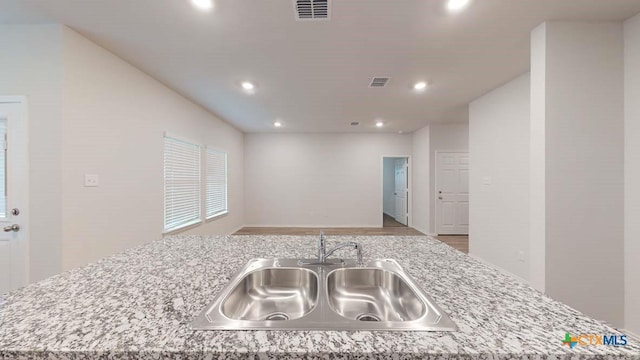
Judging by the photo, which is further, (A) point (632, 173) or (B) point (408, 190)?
(B) point (408, 190)

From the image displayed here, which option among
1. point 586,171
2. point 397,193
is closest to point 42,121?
point 586,171

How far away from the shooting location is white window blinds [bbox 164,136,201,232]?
344 centimetres

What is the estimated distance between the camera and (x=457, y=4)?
1.80m

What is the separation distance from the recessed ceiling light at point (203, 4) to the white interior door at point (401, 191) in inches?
225

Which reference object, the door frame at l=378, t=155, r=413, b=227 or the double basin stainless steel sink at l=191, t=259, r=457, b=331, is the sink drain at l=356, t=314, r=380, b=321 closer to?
the double basin stainless steel sink at l=191, t=259, r=457, b=331

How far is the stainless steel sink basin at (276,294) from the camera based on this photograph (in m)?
1.05

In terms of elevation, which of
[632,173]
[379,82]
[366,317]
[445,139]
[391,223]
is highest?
[379,82]

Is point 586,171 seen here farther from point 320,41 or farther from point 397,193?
point 397,193

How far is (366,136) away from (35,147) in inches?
221

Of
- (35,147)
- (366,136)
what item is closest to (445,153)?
(366,136)

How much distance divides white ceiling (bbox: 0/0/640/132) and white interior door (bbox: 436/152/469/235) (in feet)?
6.65

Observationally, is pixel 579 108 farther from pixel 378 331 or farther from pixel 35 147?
pixel 35 147

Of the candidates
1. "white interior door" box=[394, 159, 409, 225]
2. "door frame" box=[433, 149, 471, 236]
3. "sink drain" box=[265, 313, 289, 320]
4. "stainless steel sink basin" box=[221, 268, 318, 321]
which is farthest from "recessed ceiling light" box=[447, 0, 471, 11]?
"white interior door" box=[394, 159, 409, 225]

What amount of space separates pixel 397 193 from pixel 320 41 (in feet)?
19.6
